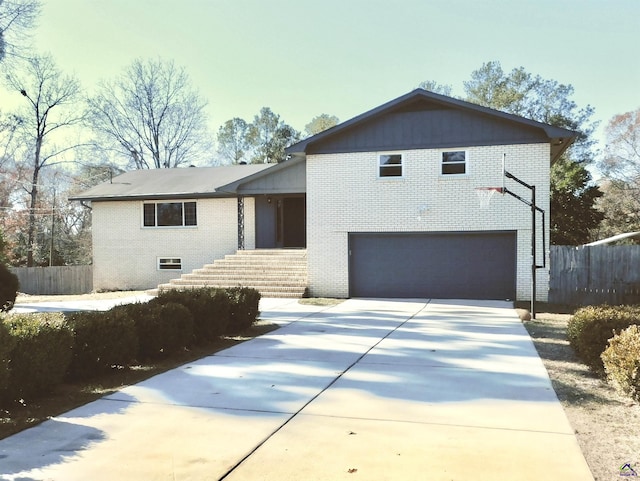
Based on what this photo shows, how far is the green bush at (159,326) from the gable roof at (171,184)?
11.4 meters

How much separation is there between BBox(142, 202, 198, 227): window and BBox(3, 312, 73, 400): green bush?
16.1 meters

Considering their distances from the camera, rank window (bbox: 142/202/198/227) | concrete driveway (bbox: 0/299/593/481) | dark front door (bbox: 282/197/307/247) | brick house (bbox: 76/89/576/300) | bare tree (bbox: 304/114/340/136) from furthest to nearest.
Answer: bare tree (bbox: 304/114/340/136), dark front door (bbox: 282/197/307/247), window (bbox: 142/202/198/227), brick house (bbox: 76/89/576/300), concrete driveway (bbox: 0/299/593/481)

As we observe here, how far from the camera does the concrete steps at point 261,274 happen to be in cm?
1708

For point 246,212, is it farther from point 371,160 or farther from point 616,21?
point 616,21

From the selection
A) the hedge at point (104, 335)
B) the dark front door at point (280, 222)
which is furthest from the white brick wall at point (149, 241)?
the hedge at point (104, 335)

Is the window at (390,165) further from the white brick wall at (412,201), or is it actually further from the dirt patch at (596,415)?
the dirt patch at (596,415)

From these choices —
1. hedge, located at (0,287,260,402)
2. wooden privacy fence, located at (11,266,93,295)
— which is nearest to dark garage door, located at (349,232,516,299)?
hedge, located at (0,287,260,402)

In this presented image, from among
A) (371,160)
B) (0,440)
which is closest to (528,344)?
(0,440)

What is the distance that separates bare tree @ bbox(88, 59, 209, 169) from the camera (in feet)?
134

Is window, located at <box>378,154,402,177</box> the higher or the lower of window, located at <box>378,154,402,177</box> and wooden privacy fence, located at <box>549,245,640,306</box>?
the higher

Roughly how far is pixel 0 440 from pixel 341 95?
36.8 metres

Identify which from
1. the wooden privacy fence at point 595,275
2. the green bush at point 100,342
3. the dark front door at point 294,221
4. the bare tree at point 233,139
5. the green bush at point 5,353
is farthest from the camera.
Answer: the bare tree at point 233,139

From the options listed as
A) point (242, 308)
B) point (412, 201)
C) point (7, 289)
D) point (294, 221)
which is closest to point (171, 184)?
point (294, 221)

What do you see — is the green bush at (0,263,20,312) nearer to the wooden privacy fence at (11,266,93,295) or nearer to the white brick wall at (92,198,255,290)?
the white brick wall at (92,198,255,290)
